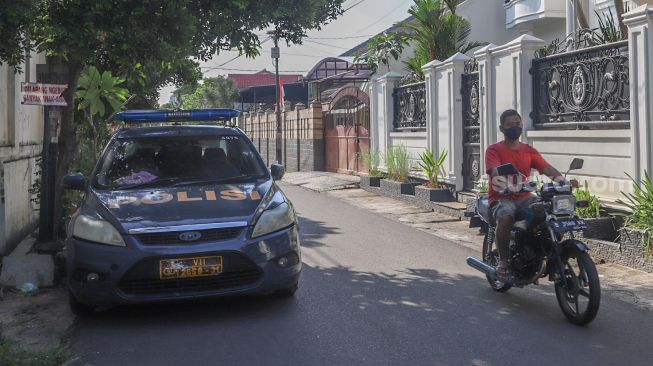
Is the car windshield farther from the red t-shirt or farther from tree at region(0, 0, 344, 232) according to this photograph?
the red t-shirt

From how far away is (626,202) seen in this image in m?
8.80

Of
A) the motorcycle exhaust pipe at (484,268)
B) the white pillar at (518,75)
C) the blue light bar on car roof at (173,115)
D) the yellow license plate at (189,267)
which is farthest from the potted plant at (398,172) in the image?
the yellow license plate at (189,267)

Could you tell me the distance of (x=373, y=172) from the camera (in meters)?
18.2

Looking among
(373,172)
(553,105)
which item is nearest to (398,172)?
(373,172)

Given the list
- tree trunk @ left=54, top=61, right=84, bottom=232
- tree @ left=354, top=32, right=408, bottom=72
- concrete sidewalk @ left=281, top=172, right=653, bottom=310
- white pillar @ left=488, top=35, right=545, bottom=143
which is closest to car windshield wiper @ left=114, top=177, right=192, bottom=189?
tree trunk @ left=54, top=61, right=84, bottom=232

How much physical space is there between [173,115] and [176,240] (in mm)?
2079

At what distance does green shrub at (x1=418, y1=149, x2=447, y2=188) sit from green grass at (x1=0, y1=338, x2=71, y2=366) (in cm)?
1016

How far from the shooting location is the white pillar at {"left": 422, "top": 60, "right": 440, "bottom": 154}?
14.8 metres

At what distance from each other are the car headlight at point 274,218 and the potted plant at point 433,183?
793 cm

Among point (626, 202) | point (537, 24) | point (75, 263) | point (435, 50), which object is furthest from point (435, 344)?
point (537, 24)

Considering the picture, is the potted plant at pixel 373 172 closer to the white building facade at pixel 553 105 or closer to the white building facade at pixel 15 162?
the white building facade at pixel 553 105

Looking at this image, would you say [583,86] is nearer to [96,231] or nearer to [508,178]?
[508,178]

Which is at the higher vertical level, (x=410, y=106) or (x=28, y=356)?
(x=410, y=106)

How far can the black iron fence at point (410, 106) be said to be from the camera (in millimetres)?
16094
